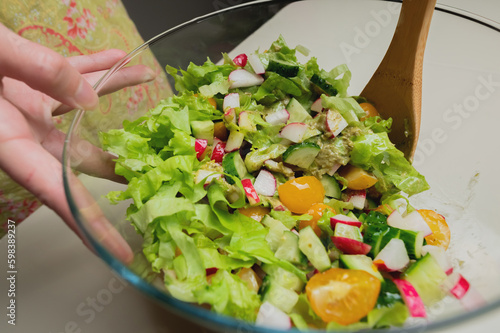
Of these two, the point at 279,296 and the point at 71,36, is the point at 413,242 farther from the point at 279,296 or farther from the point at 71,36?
the point at 71,36

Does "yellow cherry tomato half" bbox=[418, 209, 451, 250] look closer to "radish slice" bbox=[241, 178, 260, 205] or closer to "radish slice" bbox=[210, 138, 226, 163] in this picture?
"radish slice" bbox=[241, 178, 260, 205]

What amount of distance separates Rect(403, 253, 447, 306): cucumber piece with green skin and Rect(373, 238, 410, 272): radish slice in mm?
23

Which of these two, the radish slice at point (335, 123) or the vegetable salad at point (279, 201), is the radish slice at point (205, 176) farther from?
the radish slice at point (335, 123)

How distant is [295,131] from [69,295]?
85 cm

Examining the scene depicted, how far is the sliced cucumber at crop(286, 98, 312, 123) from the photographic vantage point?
126 cm

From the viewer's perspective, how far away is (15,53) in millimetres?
1000

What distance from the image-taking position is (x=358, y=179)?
1.19 m

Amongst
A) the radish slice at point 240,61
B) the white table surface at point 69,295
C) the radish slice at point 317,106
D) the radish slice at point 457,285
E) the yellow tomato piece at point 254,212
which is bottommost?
the white table surface at point 69,295

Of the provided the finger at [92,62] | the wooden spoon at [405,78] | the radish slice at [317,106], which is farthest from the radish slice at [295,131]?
the finger at [92,62]

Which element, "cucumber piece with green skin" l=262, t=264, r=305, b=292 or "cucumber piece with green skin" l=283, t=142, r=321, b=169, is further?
"cucumber piece with green skin" l=283, t=142, r=321, b=169

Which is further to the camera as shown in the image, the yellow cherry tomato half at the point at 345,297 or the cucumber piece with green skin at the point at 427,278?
the cucumber piece with green skin at the point at 427,278

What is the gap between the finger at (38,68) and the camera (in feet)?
3.28

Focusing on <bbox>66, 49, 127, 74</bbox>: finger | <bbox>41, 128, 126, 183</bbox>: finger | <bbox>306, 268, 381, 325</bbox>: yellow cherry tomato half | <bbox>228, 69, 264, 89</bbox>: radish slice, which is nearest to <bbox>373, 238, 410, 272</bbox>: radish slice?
<bbox>306, 268, 381, 325</bbox>: yellow cherry tomato half

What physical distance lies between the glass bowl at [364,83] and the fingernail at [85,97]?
0.03 meters
